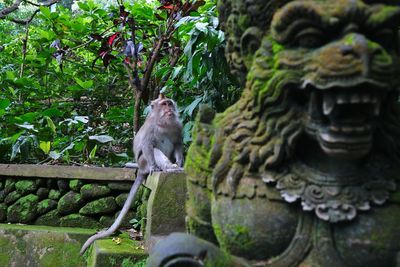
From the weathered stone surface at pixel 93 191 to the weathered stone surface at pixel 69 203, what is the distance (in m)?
0.07

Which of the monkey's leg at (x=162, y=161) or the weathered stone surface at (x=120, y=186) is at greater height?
the monkey's leg at (x=162, y=161)

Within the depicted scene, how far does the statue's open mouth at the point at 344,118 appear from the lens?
1246 mm

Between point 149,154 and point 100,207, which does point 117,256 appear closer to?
point 100,207

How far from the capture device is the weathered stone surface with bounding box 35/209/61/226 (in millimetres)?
4930

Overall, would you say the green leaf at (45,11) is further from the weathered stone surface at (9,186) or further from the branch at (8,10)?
the weathered stone surface at (9,186)

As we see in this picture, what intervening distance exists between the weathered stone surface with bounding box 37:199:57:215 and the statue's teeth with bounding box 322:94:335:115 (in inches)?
162

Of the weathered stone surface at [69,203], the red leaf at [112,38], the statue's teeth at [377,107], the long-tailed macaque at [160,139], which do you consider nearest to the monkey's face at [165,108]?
the long-tailed macaque at [160,139]

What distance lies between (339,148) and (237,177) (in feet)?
0.96

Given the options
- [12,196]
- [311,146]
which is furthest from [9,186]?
[311,146]

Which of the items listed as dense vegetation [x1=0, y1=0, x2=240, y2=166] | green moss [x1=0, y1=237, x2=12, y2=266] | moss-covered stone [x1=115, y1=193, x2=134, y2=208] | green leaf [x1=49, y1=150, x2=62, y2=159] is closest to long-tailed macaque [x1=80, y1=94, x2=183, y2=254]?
dense vegetation [x1=0, y1=0, x2=240, y2=166]

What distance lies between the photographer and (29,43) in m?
7.44

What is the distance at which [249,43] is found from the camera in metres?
1.51

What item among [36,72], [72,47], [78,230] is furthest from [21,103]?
[78,230]

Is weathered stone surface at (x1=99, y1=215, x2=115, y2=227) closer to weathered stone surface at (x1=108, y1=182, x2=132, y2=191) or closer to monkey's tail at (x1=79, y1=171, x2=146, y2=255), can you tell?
weathered stone surface at (x1=108, y1=182, x2=132, y2=191)
